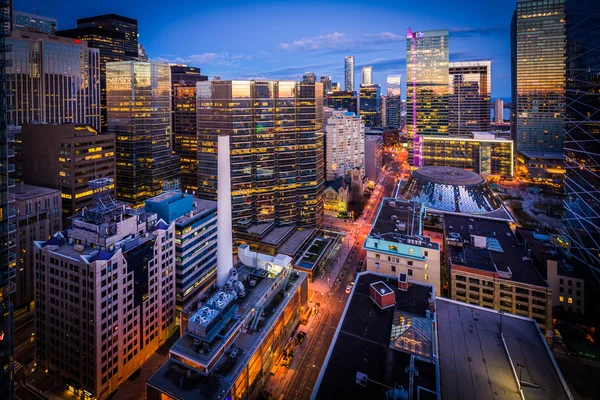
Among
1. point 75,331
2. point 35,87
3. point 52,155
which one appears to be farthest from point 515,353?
point 35,87

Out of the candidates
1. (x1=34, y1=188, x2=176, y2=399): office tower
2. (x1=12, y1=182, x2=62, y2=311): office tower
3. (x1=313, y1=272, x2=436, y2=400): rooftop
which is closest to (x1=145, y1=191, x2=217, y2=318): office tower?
(x1=34, y1=188, x2=176, y2=399): office tower

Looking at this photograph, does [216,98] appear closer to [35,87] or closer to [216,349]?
[216,349]

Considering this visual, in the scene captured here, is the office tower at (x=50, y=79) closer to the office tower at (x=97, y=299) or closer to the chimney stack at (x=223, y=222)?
the office tower at (x=97, y=299)

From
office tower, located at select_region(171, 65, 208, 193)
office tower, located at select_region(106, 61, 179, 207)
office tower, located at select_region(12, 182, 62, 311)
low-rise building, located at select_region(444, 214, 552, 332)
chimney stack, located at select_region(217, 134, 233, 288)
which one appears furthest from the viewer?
office tower, located at select_region(171, 65, 208, 193)

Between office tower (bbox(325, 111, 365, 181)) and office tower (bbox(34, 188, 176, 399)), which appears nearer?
office tower (bbox(34, 188, 176, 399))

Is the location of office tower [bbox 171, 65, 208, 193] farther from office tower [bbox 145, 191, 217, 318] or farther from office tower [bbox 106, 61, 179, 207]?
office tower [bbox 145, 191, 217, 318]

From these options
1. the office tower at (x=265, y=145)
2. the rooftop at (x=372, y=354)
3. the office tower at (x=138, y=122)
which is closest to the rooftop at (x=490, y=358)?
the rooftop at (x=372, y=354)

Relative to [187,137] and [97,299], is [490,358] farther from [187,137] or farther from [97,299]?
[187,137]
